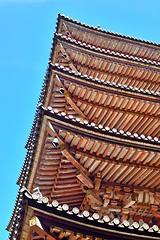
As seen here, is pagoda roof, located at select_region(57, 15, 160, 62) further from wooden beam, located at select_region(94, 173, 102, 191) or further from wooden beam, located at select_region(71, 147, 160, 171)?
wooden beam, located at select_region(94, 173, 102, 191)

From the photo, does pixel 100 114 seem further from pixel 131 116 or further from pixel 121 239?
pixel 121 239

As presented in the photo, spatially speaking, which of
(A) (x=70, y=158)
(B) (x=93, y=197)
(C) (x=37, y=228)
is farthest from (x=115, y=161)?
(C) (x=37, y=228)

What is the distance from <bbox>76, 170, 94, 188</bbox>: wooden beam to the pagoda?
0.03 m

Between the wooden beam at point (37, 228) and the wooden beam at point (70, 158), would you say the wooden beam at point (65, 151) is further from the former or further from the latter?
the wooden beam at point (37, 228)

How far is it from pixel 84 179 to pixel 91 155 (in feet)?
2.10

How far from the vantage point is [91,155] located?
9.67m

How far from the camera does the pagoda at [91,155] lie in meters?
6.79

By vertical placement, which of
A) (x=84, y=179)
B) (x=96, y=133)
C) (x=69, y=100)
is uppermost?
(x=69, y=100)

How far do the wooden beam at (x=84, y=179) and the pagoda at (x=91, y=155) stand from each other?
0.08 ft

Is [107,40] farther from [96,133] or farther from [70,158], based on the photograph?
[70,158]

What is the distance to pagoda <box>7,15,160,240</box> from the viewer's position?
679 cm

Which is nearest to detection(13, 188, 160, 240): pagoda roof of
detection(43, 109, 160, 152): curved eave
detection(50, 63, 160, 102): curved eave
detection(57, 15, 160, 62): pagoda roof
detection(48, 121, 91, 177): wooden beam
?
detection(48, 121, 91, 177): wooden beam

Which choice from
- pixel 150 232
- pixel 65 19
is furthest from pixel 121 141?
pixel 65 19

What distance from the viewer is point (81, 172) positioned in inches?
381
